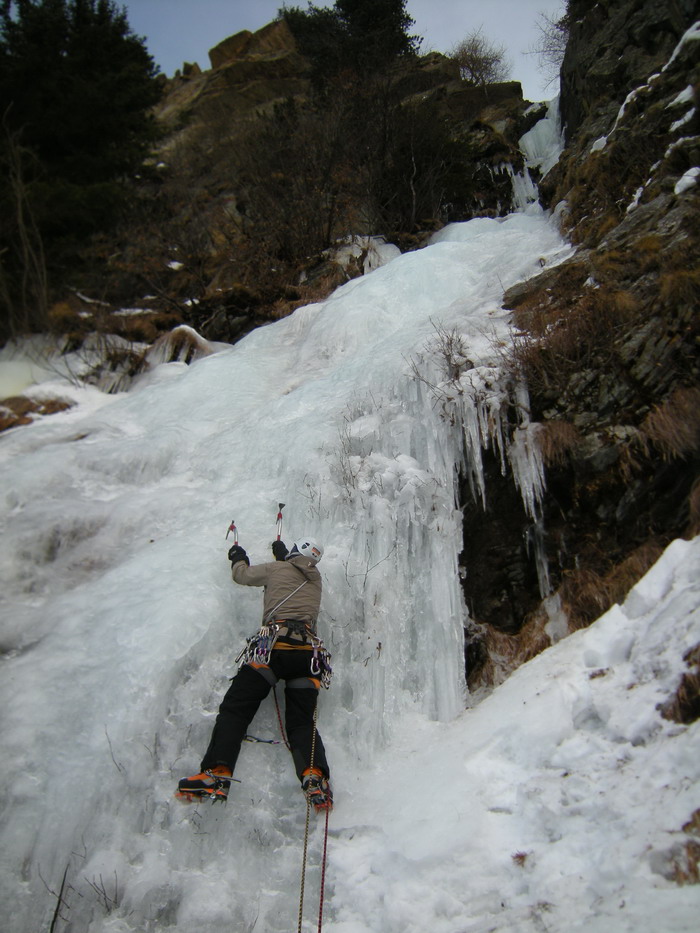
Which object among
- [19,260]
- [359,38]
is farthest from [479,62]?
[19,260]

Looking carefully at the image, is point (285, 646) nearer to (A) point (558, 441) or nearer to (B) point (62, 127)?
(A) point (558, 441)

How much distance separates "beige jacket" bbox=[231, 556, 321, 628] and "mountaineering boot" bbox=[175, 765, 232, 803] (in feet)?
3.44

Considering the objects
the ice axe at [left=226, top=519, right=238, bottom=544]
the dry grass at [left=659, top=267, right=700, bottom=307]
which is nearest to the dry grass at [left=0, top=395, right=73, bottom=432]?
the ice axe at [left=226, top=519, right=238, bottom=544]

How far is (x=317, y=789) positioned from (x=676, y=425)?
3.49 m

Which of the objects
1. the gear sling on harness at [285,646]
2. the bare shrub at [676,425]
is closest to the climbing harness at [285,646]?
the gear sling on harness at [285,646]

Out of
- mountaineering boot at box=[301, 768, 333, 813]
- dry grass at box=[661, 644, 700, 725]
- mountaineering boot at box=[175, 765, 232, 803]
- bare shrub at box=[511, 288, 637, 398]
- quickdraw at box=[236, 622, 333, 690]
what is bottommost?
mountaineering boot at box=[301, 768, 333, 813]

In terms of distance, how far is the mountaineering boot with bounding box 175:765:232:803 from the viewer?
3359mm

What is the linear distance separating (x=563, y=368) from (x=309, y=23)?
2499 cm

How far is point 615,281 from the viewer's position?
5.62 metres

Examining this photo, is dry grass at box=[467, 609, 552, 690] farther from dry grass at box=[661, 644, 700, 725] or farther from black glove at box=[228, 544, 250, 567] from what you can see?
black glove at box=[228, 544, 250, 567]

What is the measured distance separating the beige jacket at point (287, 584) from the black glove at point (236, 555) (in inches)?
2.2

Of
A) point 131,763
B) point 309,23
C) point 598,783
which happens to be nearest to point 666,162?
point 598,783

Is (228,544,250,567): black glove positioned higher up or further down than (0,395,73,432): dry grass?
further down

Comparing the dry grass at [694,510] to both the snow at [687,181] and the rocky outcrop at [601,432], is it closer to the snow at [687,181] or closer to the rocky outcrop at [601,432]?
the rocky outcrop at [601,432]
